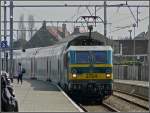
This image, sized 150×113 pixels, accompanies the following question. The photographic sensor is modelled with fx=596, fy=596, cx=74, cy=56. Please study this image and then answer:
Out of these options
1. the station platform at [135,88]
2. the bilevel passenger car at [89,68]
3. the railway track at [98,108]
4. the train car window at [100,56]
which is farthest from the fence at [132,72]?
the railway track at [98,108]

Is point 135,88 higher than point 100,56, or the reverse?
point 100,56

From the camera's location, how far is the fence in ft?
196

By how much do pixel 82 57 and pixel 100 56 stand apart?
888 millimetres

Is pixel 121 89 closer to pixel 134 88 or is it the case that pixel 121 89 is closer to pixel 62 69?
pixel 134 88

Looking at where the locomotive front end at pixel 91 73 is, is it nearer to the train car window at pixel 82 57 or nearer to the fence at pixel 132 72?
the train car window at pixel 82 57

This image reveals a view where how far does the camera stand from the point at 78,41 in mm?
30594

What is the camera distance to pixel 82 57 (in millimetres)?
29359

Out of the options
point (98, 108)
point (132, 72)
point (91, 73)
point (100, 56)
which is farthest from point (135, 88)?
point (132, 72)

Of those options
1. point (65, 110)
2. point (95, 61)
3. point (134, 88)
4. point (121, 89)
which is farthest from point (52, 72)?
point (65, 110)

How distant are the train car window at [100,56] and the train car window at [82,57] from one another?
1.30 ft

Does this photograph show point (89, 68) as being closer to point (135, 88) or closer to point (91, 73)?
point (91, 73)

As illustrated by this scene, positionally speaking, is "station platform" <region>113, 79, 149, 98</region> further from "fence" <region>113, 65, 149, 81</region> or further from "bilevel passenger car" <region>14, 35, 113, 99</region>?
"fence" <region>113, 65, 149, 81</region>

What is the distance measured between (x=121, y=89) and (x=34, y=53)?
431 inches

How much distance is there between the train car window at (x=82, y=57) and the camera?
29.2 meters
